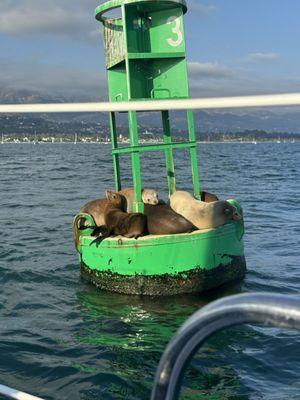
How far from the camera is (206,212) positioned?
8.58 metres

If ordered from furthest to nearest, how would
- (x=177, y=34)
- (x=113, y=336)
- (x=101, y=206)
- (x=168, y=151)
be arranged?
(x=168, y=151)
(x=101, y=206)
(x=177, y=34)
(x=113, y=336)

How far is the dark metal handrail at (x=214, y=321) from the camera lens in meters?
1.18

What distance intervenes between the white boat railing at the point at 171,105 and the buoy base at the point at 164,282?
5771 millimetres

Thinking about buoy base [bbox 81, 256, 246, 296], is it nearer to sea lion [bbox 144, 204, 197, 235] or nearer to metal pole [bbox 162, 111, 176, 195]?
sea lion [bbox 144, 204, 197, 235]

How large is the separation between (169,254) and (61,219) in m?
10.1

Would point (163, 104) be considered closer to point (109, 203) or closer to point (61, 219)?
point (109, 203)

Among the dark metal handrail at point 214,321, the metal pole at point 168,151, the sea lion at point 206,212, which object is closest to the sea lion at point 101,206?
the sea lion at point 206,212

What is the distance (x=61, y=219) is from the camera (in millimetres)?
17766

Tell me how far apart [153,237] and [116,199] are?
1.37 m

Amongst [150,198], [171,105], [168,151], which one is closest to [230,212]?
[150,198]

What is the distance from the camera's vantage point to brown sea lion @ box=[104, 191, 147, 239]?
8.30m

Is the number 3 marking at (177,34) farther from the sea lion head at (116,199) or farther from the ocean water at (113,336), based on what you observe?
the ocean water at (113,336)

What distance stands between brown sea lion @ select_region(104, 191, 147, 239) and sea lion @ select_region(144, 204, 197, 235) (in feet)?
0.41

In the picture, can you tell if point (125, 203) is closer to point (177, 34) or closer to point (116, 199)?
point (116, 199)
